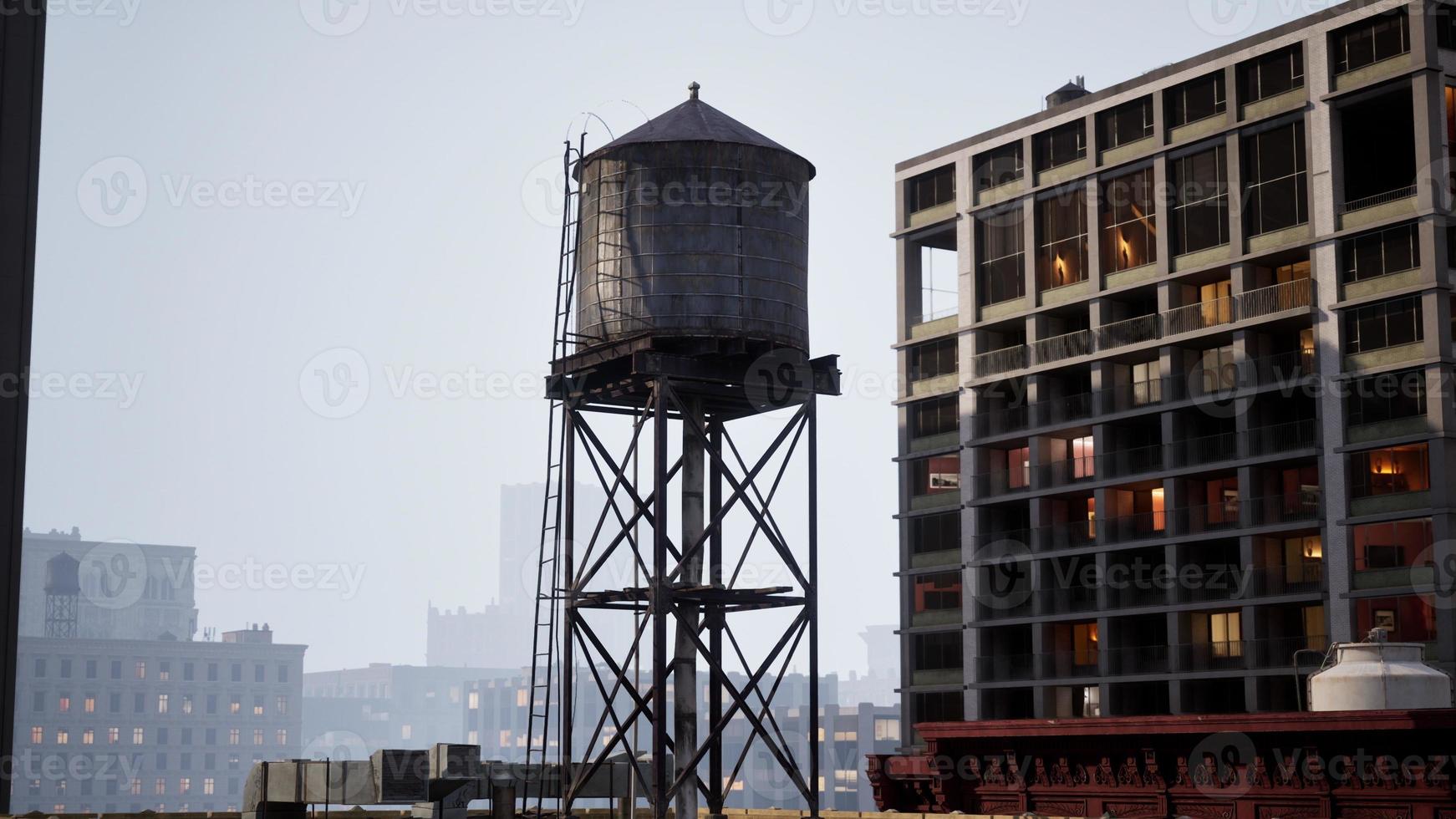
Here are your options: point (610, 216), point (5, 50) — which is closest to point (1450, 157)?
point (610, 216)

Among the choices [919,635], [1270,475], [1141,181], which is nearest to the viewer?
[1270,475]

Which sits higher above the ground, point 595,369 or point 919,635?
point 595,369

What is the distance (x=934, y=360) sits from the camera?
100m

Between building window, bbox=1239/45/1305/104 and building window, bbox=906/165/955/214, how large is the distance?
1972 cm

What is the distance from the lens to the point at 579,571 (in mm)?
48000

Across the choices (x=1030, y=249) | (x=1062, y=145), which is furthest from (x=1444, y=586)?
(x=1062, y=145)

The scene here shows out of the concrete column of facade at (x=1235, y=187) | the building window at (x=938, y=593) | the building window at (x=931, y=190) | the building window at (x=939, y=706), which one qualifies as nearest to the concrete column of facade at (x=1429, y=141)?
the concrete column of facade at (x=1235, y=187)

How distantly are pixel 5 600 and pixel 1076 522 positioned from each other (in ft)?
213

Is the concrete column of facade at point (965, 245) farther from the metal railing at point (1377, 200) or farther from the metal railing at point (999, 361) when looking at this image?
the metal railing at point (1377, 200)

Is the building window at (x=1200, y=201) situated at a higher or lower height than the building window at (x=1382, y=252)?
higher

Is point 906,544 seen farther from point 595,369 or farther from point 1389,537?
point 595,369

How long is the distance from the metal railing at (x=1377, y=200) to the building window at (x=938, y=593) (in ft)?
96.7

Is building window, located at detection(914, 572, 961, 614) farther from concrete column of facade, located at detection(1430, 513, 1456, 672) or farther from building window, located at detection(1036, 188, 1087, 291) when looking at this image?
concrete column of facade, located at detection(1430, 513, 1456, 672)

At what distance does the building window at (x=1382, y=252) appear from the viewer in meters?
76.1
